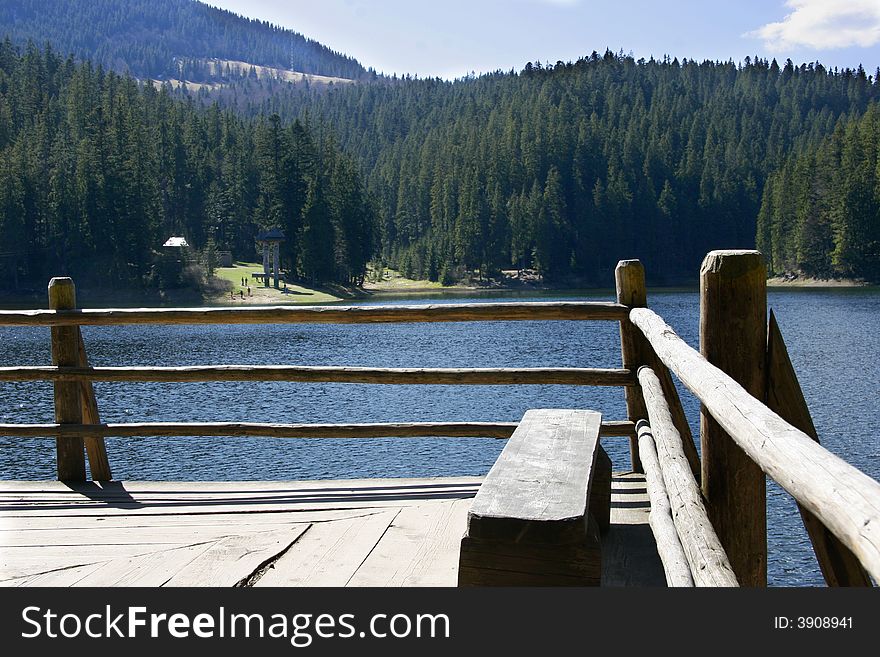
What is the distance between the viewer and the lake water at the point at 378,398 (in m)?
14.8

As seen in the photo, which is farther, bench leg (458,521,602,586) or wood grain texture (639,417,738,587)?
bench leg (458,521,602,586)

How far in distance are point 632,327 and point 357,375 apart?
1736 millimetres

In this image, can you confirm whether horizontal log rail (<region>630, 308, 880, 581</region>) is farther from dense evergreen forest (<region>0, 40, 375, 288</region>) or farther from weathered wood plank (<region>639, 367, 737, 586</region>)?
dense evergreen forest (<region>0, 40, 375, 288</region>)

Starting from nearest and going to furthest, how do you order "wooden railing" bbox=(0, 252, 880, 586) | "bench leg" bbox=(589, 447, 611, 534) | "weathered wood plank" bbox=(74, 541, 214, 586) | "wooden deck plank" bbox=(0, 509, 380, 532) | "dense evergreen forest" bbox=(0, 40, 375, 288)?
"wooden railing" bbox=(0, 252, 880, 586) < "weathered wood plank" bbox=(74, 541, 214, 586) < "bench leg" bbox=(589, 447, 611, 534) < "wooden deck plank" bbox=(0, 509, 380, 532) < "dense evergreen forest" bbox=(0, 40, 375, 288)

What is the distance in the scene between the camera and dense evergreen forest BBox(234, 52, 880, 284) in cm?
9890

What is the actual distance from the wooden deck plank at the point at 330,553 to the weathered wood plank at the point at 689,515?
1.37 m

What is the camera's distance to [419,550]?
12.7ft

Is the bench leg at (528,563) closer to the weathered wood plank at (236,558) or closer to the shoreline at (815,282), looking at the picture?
the weathered wood plank at (236,558)

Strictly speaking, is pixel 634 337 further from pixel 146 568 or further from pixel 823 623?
pixel 823 623

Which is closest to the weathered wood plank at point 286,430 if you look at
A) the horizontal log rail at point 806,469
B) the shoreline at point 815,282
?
the horizontal log rail at point 806,469

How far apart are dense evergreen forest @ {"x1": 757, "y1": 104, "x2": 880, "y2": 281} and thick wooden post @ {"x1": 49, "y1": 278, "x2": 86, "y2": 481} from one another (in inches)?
3268

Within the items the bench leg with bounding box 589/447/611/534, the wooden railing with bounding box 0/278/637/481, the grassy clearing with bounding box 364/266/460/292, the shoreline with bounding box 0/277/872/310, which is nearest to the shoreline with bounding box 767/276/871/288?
the shoreline with bounding box 0/277/872/310

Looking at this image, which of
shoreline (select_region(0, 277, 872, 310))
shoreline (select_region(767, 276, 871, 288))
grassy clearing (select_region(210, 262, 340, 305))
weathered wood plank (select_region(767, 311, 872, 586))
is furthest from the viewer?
shoreline (select_region(767, 276, 871, 288))

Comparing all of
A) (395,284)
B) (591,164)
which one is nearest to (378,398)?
(395,284)
